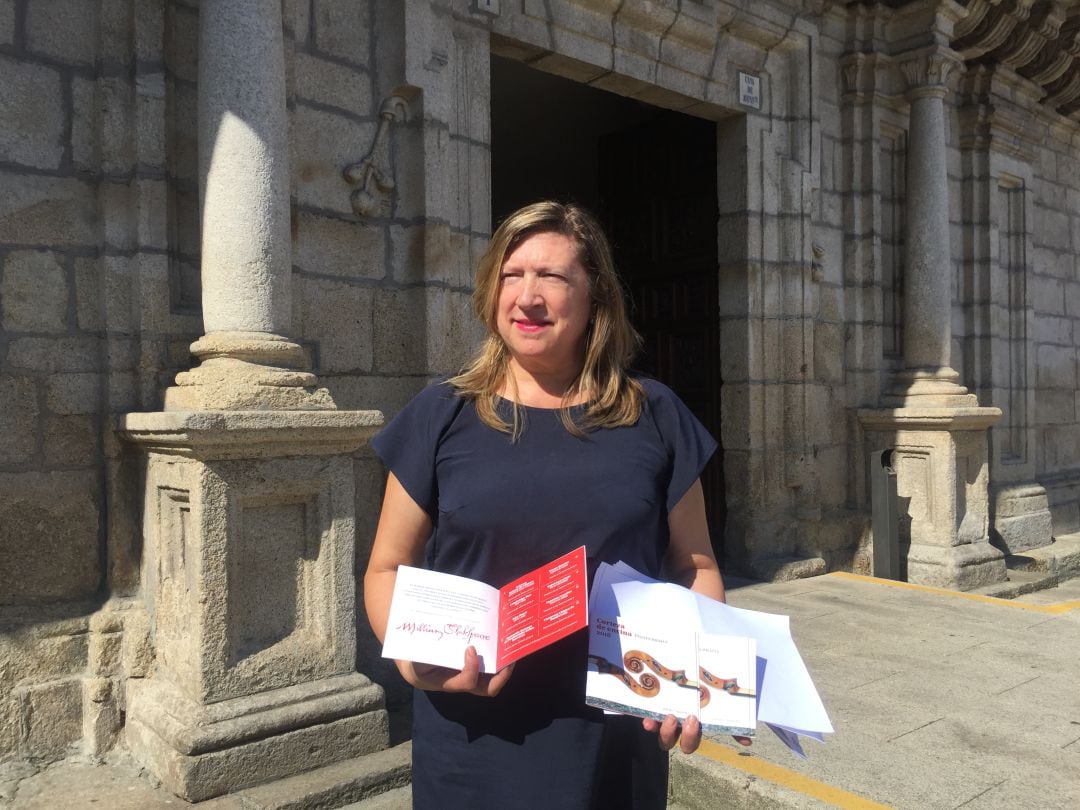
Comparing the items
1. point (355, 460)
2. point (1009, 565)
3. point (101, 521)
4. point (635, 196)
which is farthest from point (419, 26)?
point (1009, 565)

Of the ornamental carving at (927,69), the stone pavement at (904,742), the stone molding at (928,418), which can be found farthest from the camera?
the ornamental carving at (927,69)

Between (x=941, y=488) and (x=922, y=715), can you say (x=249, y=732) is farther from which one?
→ (x=941, y=488)

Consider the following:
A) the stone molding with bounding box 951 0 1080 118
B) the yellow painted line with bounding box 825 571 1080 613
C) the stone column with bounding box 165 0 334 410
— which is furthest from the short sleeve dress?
the stone molding with bounding box 951 0 1080 118

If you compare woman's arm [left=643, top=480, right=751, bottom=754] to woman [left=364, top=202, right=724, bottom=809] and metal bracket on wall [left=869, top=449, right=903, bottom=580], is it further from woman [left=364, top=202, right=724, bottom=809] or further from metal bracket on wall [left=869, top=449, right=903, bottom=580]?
metal bracket on wall [left=869, top=449, right=903, bottom=580]

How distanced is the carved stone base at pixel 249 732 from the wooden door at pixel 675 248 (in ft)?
12.1

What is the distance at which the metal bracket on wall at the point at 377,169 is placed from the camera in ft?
13.2

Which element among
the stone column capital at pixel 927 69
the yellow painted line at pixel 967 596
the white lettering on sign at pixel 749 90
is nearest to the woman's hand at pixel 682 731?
the yellow painted line at pixel 967 596

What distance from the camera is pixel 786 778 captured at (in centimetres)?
291

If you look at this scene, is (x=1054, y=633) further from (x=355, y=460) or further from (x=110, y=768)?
(x=110, y=768)

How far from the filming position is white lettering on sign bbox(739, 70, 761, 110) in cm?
598

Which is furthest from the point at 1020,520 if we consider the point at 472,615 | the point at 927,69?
the point at 472,615

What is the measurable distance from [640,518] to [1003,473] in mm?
7377

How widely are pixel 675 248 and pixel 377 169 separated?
10.5 feet

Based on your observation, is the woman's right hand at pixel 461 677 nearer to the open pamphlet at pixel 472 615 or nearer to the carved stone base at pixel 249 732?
the open pamphlet at pixel 472 615
